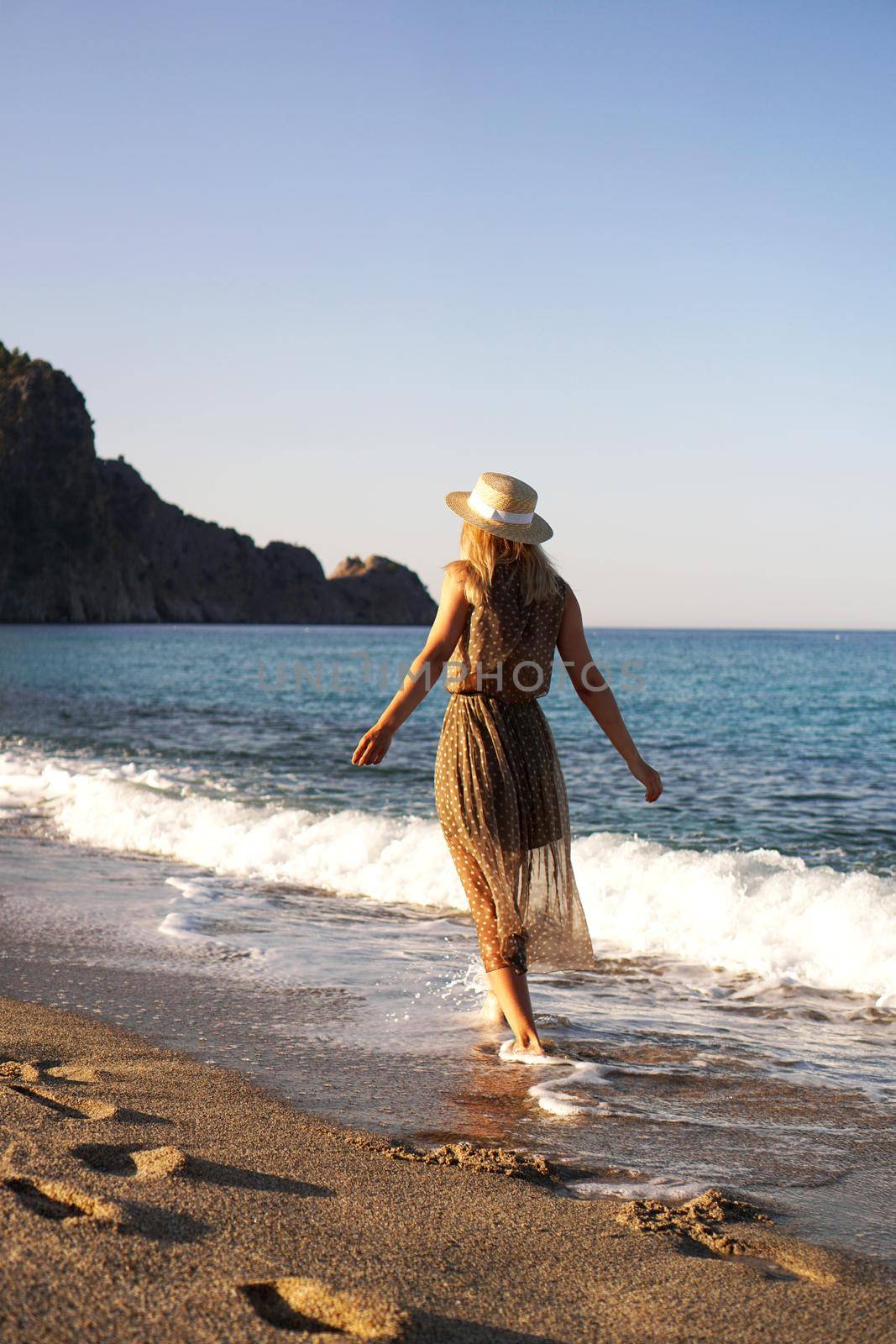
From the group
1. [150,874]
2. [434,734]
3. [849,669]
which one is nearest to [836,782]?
[434,734]

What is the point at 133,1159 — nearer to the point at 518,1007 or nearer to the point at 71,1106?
the point at 71,1106

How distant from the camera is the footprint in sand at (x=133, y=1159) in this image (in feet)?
8.25

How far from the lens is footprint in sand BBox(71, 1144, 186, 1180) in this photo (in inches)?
99.0

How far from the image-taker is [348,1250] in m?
2.21

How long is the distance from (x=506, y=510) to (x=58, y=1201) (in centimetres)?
250

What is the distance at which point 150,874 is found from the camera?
310 inches

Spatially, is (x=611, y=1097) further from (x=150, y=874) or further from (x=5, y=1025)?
(x=150, y=874)

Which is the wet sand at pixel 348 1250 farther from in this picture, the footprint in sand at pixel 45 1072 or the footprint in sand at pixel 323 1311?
the footprint in sand at pixel 45 1072

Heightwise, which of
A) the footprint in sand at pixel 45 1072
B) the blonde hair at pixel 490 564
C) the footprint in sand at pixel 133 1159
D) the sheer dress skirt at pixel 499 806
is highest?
the blonde hair at pixel 490 564

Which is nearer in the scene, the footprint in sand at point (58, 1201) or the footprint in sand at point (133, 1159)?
the footprint in sand at point (58, 1201)

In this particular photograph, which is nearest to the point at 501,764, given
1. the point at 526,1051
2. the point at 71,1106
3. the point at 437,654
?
the point at 437,654

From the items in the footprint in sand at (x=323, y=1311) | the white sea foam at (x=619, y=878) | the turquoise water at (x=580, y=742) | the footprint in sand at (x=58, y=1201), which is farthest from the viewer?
the turquoise water at (x=580, y=742)

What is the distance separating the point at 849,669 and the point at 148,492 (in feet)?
355

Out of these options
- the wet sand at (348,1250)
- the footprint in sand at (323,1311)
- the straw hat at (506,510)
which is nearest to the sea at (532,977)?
the wet sand at (348,1250)
